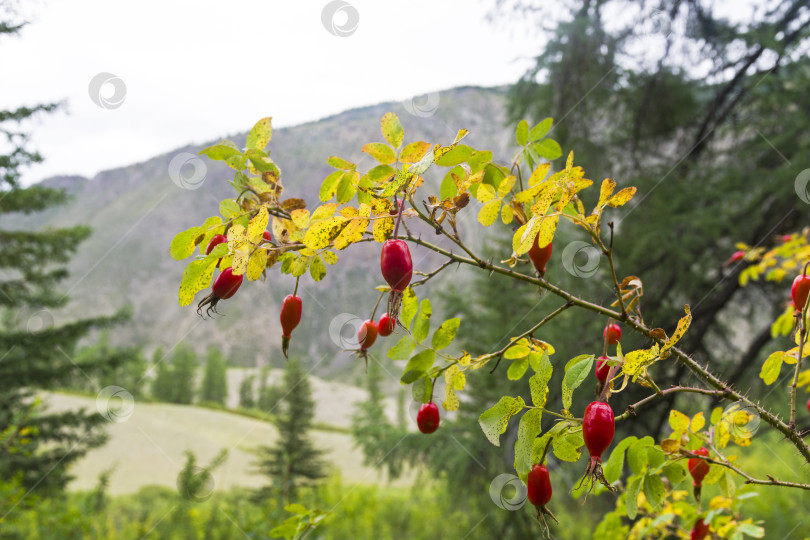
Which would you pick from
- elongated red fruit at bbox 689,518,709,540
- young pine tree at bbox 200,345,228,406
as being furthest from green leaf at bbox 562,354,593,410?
young pine tree at bbox 200,345,228,406

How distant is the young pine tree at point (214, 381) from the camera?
17.5 ft

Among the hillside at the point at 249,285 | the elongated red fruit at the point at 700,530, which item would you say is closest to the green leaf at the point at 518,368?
the elongated red fruit at the point at 700,530

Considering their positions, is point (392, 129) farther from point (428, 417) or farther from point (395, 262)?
point (428, 417)

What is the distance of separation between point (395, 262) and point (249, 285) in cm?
656

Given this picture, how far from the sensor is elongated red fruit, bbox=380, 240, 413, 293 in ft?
0.97

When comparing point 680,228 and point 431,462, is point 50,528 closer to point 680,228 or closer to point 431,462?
point 431,462

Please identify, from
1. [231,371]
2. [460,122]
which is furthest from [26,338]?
[460,122]

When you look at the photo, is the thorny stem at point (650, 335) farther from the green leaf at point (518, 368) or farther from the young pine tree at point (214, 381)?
the young pine tree at point (214, 381)

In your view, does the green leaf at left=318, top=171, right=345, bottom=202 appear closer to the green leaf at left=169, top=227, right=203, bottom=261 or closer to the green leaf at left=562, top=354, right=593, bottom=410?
the green leaf at left=169, top=227, right=203, bottom=261

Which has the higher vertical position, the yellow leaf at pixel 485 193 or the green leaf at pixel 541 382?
the yellow leaf at pixel 485 193

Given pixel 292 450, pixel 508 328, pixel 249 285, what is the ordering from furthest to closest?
pixel 249 285 < pixel 292 450 < pixel 508 328

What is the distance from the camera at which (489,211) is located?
15.9 inches

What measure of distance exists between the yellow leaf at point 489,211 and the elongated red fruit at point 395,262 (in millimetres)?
116

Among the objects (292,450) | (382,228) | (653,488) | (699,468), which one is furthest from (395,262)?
(292,450)
